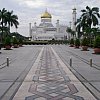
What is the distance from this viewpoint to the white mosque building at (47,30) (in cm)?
15212

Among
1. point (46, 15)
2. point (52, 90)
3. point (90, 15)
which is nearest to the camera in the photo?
point (52, 90)

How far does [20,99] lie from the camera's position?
9719mm

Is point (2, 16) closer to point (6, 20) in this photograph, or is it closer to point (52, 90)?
point (6, 20)

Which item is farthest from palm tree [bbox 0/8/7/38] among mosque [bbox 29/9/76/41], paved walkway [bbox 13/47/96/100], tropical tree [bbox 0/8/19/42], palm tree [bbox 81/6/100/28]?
mosque [bbox 29/9/76/41]

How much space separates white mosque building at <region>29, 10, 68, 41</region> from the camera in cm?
15212

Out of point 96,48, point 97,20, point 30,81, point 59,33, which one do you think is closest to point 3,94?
point 30,81

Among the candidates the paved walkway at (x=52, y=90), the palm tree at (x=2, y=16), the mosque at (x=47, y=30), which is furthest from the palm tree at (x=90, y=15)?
the mosque at (x=47, y=30)

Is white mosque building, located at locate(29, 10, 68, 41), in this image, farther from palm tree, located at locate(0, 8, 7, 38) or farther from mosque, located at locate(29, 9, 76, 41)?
palm tree, located at locate(0, 8, 7, 38)

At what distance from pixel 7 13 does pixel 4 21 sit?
2039 mm

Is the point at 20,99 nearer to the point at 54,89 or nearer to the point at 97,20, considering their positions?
the point at 54,89

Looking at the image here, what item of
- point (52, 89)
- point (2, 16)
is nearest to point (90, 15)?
point (2, 16)

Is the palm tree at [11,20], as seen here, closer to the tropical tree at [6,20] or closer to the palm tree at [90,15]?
the tropical tree at [6,20]

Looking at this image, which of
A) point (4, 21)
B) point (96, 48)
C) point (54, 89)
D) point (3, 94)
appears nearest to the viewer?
point (3, 94)

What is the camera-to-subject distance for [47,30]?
15562 centimetres
